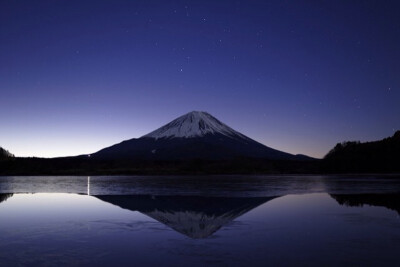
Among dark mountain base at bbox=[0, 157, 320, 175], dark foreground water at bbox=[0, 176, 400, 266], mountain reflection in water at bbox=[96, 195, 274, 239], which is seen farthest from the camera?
dark mountain base at bbox=[0, 157, 320, 175]

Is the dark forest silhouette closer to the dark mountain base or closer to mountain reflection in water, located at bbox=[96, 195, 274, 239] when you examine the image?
the dark mountain base

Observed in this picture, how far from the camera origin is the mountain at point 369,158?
105500 millimetres

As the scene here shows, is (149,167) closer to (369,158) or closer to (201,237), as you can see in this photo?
(369,158)

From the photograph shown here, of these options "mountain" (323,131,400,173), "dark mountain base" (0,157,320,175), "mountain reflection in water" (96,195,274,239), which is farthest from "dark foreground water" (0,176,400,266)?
"dark mountain base" (0,157,320,175)

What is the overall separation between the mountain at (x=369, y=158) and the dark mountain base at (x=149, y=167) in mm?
11601

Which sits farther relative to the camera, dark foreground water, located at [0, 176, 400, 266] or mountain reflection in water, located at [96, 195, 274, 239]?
mountain reflection in water, located at [96, 195, 274, 239]

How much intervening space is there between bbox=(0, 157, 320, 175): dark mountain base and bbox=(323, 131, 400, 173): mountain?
11601mm

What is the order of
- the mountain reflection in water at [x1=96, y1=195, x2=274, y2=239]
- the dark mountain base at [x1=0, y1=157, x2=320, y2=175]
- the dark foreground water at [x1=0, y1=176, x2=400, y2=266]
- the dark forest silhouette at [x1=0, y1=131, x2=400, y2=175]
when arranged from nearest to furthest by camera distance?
the dark foreground water at [x1=0, y1=176, x2=400, y2=266] → the mountain reflection in water at [x1=96, y1=195, x2=274, y2=239] → the dark forest silhouette at [x1=0, y1=131, x2=400, y2=175] → the dark mountain base at [x1=0, y1=157, x2=320, y2=175]

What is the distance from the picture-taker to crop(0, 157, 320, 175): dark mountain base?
453 ft

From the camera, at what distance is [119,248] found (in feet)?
38.5

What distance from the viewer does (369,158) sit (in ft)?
366

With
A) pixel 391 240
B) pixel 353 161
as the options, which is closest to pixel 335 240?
pixel 391 240

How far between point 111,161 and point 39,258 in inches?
7048

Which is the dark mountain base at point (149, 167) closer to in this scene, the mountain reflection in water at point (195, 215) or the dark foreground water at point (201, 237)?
the mountain reflection in water at point (195, 215)
